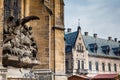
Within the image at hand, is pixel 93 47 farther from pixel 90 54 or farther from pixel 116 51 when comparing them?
pixel 116 51

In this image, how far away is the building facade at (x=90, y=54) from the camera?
178 feet

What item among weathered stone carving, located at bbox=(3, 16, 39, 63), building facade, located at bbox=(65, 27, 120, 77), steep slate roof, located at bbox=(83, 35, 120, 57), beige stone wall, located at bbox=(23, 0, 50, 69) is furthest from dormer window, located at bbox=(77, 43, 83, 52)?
weathered stone carving, located at bbox=(3, 16, 39, 63)

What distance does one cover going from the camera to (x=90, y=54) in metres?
58.8

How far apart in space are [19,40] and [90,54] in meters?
48.4

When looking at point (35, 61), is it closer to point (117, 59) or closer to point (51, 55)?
point (51, 55)

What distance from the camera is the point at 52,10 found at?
13352 millimetres

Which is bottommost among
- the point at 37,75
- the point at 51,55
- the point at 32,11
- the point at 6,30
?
the point at 37,75

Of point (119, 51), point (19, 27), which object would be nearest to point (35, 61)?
point (19, 27)

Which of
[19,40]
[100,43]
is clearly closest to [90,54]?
[100,43]

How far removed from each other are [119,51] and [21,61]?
57359 mm

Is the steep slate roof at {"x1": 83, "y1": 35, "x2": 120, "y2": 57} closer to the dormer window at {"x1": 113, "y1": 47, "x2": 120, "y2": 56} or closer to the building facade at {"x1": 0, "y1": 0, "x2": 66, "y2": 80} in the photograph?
the dormer window at {"x1": 113, "y1": 47, "x2": 120, "y2": 56}

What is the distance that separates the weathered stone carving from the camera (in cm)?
1052

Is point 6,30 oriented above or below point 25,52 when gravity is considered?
above

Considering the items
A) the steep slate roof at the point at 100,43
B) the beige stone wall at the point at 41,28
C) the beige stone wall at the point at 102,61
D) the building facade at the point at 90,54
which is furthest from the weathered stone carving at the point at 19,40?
the steep slate roof at the point at 100,43
